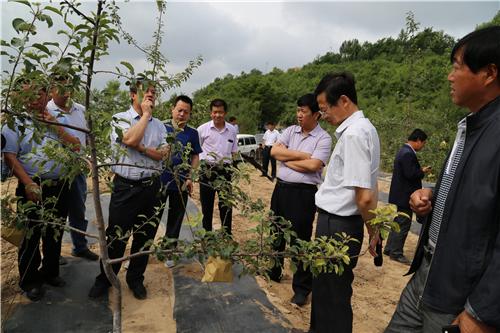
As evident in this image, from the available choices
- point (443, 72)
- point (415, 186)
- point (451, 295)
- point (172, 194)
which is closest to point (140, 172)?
point (172, 194)

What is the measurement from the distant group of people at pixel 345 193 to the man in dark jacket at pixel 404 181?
1.90 m

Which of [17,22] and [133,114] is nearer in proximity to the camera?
[17,22]

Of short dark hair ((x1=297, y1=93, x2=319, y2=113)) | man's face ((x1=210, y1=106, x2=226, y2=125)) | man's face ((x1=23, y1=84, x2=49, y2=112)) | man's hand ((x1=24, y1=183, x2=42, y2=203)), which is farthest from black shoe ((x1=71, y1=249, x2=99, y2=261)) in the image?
short dark hair ((x1=297, y1=93, x2=319, y2=113))

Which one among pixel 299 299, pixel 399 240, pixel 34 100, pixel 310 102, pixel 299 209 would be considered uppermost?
pixel 310 102

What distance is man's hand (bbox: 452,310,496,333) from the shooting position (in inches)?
47.9

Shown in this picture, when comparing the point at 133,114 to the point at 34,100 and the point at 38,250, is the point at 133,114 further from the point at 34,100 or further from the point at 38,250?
the point at 34,100

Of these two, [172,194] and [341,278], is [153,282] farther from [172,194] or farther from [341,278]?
[341,278]

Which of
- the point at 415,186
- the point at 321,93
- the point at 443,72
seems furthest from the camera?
the point at 443,72

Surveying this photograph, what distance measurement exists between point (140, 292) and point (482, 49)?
301 centimetres

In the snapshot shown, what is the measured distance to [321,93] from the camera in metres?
2.29

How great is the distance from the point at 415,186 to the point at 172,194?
3120 millimetres

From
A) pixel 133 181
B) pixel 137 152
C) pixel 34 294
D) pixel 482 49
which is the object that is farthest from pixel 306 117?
pixel 34 294

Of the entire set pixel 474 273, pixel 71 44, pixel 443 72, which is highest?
pixel 443 72

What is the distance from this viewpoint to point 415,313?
165cm
